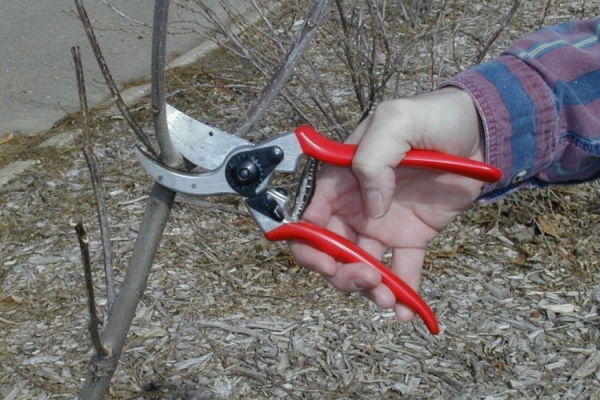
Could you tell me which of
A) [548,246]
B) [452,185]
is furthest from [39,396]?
[548,246]

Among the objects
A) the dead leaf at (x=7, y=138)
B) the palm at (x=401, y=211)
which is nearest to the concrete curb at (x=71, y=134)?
the dead leaf at (x=7, y=138)

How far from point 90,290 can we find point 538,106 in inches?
39.0

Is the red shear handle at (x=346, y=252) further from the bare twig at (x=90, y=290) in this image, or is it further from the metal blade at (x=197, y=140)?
the bare twig at (x=90, y=290)

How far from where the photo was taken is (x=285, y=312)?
284 centimetres

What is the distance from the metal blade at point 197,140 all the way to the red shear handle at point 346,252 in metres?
0.20

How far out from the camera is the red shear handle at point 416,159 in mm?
1553

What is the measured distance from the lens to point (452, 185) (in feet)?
5.75

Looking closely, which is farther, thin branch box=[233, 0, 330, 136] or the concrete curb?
the concrete curb

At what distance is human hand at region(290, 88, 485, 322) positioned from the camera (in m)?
1.55

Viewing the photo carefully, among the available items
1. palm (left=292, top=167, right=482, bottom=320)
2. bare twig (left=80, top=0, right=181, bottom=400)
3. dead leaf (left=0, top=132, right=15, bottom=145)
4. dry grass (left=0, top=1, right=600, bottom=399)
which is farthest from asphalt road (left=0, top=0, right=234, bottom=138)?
bare twig (left=80, top=0, right=181, bottom=400)

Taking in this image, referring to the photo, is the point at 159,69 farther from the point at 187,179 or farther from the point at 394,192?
the point at 394,192

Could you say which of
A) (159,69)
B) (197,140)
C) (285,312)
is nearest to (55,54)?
(285,312)

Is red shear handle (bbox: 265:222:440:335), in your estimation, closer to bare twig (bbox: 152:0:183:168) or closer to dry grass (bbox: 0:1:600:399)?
bare twig (bbox: 152:0:183:168)

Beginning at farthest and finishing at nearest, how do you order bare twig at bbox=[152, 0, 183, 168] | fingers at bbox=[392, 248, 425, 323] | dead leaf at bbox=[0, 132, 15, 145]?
1. dead leaf at bbox=[0, 132, 15, 145]
2. fingers at bbox=[392, 248, 425, 323]
3. bare twig at bbox=[152, 0, 183, 168]
